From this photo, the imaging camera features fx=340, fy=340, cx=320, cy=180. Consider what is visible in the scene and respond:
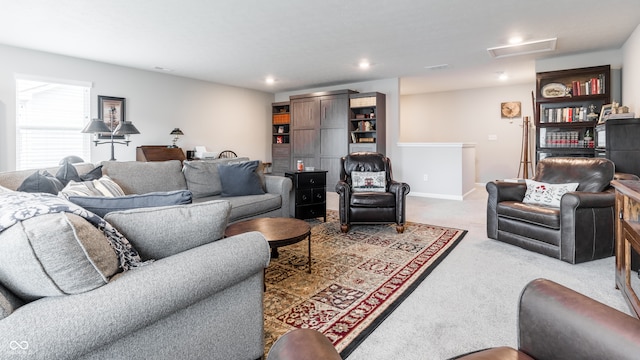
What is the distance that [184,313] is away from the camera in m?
1.26

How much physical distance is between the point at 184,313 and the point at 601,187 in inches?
147

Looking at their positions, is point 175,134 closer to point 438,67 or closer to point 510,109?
point 438,67

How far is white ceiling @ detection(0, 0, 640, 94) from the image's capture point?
3.38m

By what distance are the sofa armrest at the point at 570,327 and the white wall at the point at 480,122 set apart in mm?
7812

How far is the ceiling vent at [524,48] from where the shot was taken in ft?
14.9

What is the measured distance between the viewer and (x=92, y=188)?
248cm

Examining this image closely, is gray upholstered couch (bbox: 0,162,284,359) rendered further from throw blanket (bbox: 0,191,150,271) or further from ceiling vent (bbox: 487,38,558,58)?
ceiling vent (bbox: 487,38,558,58)

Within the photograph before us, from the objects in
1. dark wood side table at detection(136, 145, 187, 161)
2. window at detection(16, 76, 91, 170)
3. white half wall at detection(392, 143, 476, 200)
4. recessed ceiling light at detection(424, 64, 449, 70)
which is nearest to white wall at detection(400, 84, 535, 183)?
white half wall at detection(392, 143, 476, 200)

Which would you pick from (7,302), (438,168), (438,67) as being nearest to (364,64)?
(438,67)

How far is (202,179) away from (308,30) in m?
2.16

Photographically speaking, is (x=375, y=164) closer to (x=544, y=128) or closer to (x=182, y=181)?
(x=182, y=181)

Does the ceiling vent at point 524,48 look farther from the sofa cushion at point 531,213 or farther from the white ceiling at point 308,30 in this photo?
the sofa cushion at point 531,213

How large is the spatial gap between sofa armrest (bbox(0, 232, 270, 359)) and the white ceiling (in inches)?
111

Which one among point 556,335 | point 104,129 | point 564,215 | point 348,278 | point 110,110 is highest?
point 110,110
